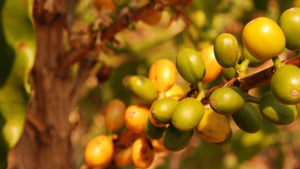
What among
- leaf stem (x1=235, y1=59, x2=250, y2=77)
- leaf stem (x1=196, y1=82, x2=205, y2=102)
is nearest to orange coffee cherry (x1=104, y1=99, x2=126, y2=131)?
leaf stem (x1=196, y1=82, x2=205, y2=102)

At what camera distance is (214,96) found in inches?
31.8

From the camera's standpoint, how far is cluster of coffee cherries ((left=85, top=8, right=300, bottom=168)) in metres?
0.77

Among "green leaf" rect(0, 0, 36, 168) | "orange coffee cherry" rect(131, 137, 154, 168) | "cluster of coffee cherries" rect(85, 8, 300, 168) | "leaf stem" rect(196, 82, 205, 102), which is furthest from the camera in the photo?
"orange coffee cherry" rect(131, 137, 154, 168)

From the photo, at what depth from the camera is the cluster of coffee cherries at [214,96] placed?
769 millimetres

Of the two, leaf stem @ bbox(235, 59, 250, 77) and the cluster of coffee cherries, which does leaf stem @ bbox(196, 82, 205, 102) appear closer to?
the cluster of coffee cherries

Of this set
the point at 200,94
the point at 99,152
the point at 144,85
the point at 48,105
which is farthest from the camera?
the point at 48,105

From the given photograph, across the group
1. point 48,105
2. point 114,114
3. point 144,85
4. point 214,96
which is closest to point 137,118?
point 144,85

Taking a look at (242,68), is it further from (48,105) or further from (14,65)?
(48,105)

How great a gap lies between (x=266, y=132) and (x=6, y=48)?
170 centimetres

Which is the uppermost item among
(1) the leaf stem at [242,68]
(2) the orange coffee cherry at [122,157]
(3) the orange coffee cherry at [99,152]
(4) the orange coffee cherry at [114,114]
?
(1) the leaf stem at [242,68]

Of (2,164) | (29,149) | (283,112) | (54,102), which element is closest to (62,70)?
(54,102)

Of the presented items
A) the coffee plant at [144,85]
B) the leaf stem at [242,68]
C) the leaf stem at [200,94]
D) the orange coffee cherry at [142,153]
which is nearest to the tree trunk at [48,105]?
the coffee plant at [144,85]

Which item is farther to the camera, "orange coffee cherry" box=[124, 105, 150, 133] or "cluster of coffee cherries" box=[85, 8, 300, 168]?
"orange coffee cherry" box=[124, 105, 150, 133]

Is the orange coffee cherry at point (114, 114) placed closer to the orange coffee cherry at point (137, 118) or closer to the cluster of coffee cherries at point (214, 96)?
the cluster of coffee cherries at point (214, 96)
